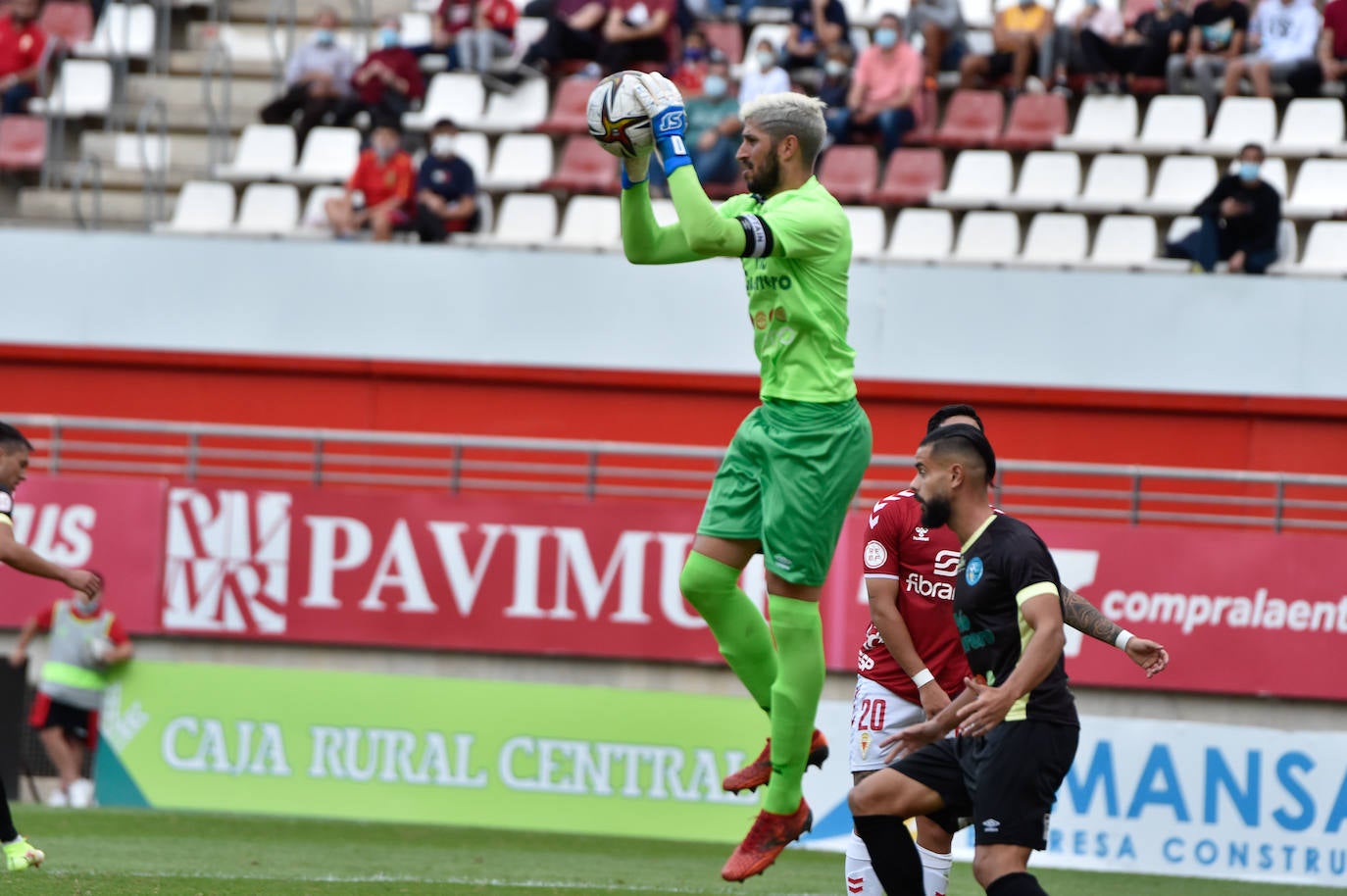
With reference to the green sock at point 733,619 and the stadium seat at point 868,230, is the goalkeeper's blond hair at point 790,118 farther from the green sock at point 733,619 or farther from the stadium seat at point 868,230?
the stadium seat at point 868,230

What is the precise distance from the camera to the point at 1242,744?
11289mm

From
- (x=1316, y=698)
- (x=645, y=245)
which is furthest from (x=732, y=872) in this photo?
(x=1316, y=698)

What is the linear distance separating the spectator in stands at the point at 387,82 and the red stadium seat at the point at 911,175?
4.56 meters

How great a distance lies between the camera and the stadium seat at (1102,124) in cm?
1608

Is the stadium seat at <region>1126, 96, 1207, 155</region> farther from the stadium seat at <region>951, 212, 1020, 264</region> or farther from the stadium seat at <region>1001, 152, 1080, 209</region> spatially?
the stadium seat at <region>951, 212, 1020, 264</region>

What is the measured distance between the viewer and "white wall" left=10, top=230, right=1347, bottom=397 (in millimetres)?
14414

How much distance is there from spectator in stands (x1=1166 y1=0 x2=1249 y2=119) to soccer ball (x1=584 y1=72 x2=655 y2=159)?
35.8ft

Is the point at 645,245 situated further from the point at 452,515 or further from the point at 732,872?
the point at 452,515

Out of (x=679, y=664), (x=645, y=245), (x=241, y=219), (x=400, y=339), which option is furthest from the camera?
(x=241, y=219)

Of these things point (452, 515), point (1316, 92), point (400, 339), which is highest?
point (1316, 92)

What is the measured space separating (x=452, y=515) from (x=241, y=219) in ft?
16.8

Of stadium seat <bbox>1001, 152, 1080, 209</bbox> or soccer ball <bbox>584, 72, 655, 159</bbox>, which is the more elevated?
stadium seat <bbox>1001, 152, 1080, 209</bbox>

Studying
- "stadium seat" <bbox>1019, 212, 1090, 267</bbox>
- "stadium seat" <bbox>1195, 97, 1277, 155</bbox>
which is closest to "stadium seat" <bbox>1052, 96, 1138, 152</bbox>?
"stadium seat" <bbox>1195, 97, 1277, 155</bbox>

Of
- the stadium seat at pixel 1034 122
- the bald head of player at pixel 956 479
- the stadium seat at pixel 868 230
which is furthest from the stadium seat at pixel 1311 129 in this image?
the bald head of player at pixel 956 479
